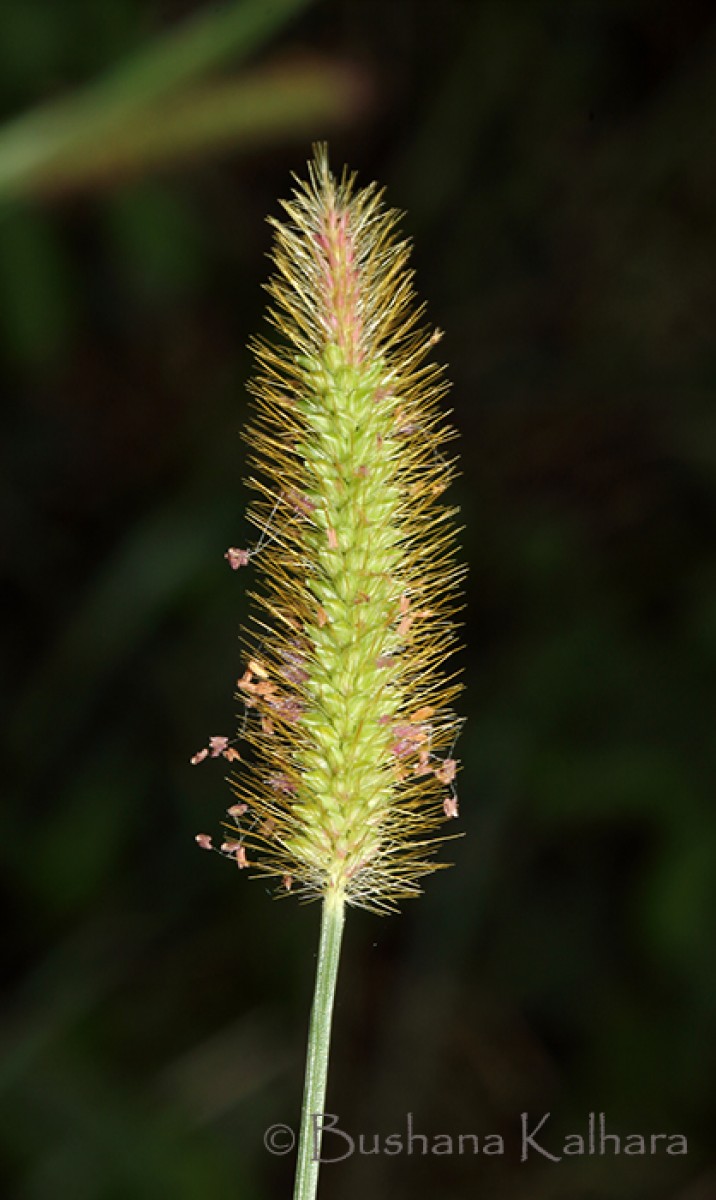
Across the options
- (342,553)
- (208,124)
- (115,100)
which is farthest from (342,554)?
(208,124)

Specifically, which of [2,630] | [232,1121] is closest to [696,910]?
[232,1121]

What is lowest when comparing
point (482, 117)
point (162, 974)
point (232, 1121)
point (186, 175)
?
point (232, 1121)

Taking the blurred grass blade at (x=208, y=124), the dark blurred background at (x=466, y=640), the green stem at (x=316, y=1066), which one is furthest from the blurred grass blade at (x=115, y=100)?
the green stem at (x=316, y=1066)

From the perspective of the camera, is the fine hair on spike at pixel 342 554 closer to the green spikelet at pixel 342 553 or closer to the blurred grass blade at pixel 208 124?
the green spikelet at pixel 342 553

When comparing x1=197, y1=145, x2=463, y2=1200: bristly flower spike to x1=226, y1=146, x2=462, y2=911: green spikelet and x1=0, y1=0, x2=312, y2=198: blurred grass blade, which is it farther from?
x1=0, y1=0, x2=312, y2=198: blurred grass blade

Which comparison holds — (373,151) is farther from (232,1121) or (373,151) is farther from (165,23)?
(232,1121)

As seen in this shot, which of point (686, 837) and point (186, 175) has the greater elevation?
point (186, 175)
